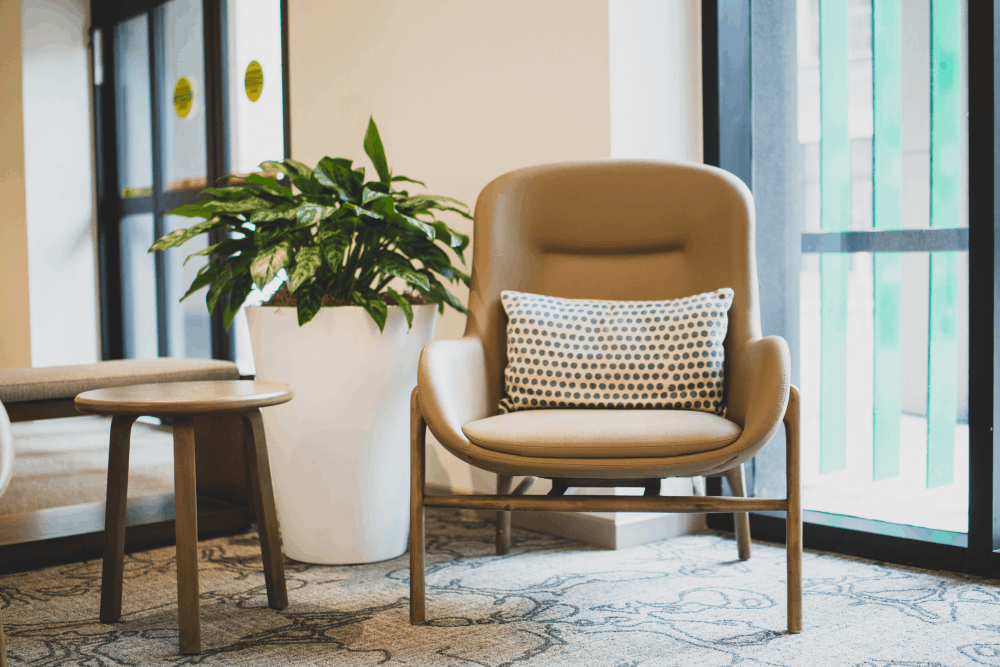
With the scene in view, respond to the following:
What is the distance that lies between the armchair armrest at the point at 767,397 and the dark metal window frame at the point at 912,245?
27.1 inches

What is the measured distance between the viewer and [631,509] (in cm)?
157

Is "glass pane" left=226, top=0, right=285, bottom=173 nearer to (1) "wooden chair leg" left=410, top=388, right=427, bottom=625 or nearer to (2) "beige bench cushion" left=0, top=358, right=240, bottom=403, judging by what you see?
(2) "beige bench cushion" left=0, top=358, right=240, bottom=403

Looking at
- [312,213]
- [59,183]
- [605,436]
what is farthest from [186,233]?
[59,183]

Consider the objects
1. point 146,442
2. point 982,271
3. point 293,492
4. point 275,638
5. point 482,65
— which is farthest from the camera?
point 146,442

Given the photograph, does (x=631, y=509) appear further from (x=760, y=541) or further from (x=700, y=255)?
(x=760, y=541)

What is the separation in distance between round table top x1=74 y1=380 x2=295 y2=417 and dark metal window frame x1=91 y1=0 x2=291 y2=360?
7.38 feet

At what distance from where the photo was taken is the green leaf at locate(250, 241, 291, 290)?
6.28ft

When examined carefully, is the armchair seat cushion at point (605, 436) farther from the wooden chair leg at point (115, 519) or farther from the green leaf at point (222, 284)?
the green leaf at point (222, 284)

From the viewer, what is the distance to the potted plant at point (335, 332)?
2.05 meters

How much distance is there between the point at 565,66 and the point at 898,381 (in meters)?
1.20


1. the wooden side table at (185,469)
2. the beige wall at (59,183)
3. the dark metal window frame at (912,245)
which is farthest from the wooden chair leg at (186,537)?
the beige wall at (59,183)

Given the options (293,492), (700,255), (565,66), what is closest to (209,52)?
(565,66)

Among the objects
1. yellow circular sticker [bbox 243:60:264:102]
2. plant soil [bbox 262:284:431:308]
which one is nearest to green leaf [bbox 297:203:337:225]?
plant soil [bbox 262:284:431:308]

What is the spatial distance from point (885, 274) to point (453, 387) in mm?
1203
